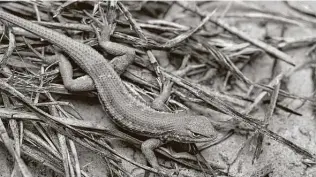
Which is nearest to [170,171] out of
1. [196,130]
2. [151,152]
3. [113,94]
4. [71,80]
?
[151,152]

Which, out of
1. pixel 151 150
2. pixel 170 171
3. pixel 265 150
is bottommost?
pixel 170 171

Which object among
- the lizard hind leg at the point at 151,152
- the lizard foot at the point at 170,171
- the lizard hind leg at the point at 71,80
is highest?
the lizard hind leg at the point at 71,80

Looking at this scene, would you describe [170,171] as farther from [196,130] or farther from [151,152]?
[196,130]

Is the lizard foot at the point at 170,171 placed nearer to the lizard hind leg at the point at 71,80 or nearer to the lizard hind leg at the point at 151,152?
the lizard hind leg at the point at 151,152

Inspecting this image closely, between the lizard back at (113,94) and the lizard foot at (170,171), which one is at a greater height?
the lizard back at (113,94)

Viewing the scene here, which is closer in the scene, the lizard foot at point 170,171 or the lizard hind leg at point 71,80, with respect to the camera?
the lizard foot at point 170,171

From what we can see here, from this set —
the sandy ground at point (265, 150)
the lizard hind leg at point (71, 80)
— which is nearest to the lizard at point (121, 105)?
the lizard hind leg at point (71, 80)

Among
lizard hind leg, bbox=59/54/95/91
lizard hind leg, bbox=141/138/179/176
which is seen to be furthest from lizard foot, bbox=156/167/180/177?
A: lizard hind leg, bbox=59/54/95/91
